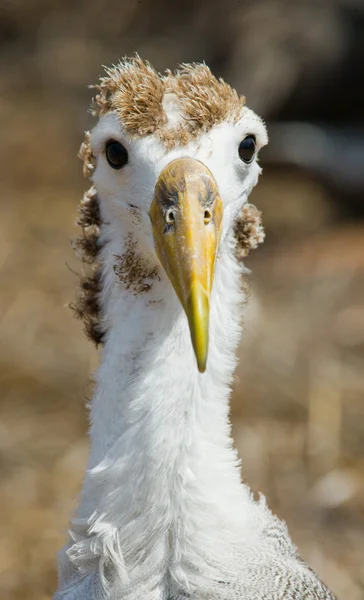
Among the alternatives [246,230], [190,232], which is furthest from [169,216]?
[246,230]

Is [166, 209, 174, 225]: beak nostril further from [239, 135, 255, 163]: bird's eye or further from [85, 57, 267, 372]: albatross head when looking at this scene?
[239, 135, 255, 163]: bird's eye

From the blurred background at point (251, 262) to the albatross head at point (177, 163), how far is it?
267cm

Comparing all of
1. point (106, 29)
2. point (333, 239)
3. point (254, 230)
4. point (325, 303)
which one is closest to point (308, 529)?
point (325, 303)

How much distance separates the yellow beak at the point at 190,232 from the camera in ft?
6.31

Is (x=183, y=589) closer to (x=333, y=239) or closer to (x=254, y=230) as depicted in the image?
(x=254, y=230)

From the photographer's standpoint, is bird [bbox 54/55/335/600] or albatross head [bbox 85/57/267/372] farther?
bird [bbox 54/55/335/600]

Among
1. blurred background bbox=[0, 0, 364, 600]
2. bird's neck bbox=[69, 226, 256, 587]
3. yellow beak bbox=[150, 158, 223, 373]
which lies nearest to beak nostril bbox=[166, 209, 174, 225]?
yellow beak bbox=[150, 158, 223, 373]

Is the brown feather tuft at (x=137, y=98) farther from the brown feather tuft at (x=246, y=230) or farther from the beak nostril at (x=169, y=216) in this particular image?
the brown feather tuft at (x=246, y=230)

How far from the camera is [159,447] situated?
2.19m

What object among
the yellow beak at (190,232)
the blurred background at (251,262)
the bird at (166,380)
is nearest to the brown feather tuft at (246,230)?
the bird at (166,380)

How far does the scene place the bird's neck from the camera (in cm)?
218

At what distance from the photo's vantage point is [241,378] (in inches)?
223

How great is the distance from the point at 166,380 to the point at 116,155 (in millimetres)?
529

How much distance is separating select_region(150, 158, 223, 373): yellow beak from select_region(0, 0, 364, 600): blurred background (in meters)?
2.81
